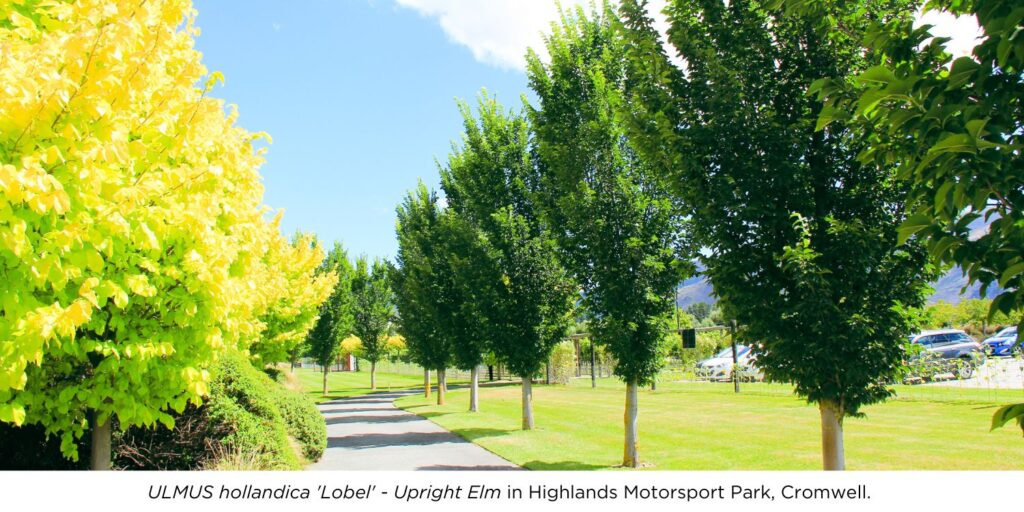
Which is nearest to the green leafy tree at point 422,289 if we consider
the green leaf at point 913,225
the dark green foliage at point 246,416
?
the dark green foliage at point 246,416

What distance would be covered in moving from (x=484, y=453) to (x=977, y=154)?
12.4 meters

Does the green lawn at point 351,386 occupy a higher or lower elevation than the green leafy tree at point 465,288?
lower

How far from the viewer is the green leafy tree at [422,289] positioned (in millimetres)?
25656

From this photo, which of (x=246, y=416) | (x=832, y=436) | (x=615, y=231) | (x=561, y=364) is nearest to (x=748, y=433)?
(x=615, y=231)

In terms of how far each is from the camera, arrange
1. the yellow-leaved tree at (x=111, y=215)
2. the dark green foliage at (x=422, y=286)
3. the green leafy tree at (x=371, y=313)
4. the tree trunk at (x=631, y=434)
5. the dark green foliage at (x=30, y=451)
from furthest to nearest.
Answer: the green leafy tree at (x=371, y=313) < the dark green foliage at (x=422, y=286) < the tree trunk at (x=631, y=434) < the dark green foliage at (x=30, y=451) < the yellow-leaved tree at (x=111, y=215)

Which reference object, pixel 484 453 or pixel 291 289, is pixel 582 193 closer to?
pixel 484 453

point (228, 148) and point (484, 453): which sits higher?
point (228, 148)

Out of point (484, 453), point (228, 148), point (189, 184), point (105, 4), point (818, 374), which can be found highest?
point (105, 4)

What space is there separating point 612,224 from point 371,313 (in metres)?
30.3

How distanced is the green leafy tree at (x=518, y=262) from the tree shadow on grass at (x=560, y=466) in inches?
224

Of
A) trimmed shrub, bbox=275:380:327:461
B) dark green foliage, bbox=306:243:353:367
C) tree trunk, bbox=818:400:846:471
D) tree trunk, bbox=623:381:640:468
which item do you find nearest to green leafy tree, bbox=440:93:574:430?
tree trunk, bbox=623:381:640:468

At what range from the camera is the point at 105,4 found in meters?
4.62

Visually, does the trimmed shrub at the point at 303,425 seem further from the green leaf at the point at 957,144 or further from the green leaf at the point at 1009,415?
the green leaf at the point at 957,144
